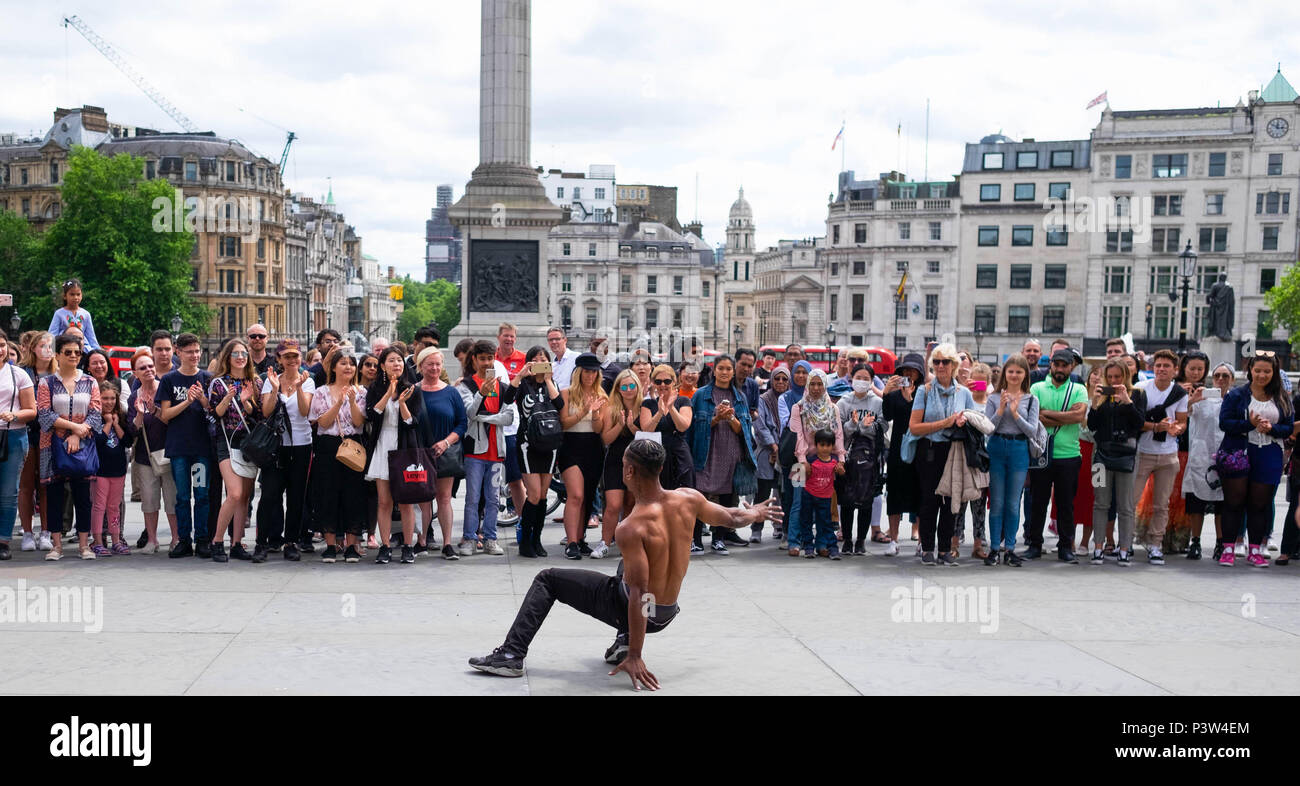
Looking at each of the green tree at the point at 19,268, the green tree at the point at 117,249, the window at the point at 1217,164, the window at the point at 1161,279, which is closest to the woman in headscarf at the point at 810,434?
the green tree at the point at 117,249

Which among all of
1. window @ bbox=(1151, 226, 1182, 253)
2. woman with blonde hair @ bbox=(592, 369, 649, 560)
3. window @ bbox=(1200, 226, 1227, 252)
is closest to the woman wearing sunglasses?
woman with blonde hair @ bbox=(592, 369, 649, 560)

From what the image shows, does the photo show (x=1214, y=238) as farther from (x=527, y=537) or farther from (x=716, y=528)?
(x=527, y=537)

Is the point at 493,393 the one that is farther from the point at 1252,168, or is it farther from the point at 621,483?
the point at 1252,168

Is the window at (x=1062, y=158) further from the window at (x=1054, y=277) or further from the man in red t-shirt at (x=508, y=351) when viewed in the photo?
the man in red t-shirt at (x=508, y=351)

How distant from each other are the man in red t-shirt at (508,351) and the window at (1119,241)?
8055cm

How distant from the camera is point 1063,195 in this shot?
88.1m

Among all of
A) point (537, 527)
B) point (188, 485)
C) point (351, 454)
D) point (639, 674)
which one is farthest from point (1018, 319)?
point (639, 674)

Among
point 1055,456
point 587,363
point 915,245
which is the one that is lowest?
point 1055,456

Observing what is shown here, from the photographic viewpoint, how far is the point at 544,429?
36.2 ft

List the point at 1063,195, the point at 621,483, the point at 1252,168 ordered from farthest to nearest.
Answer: the point at 1063,195 → the point at 1252,168 → the point at 621,483

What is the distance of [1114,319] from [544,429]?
83.4 metres

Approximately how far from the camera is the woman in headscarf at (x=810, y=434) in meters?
11.7

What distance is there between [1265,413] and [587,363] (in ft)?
22.7
